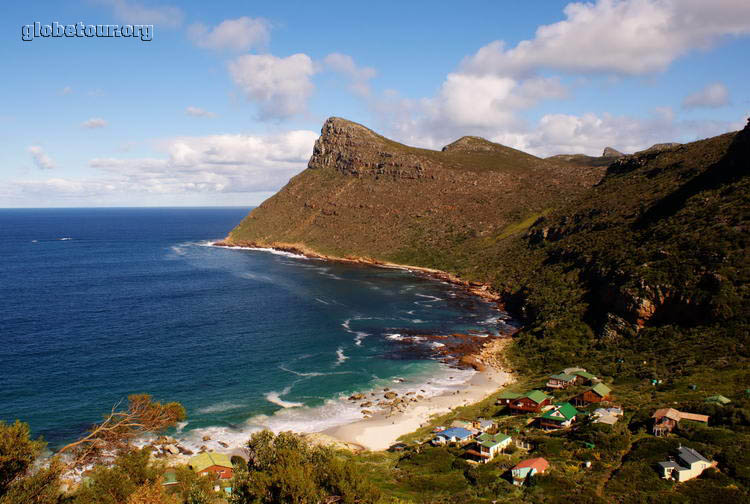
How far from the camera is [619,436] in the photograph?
40.5 meters

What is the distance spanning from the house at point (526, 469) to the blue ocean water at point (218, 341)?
22065 mm

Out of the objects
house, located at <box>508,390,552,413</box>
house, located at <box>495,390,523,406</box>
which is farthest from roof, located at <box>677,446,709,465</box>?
house, located at <box>495,390,523,406</box>

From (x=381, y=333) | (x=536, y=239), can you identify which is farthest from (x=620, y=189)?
(x=381, y=333)

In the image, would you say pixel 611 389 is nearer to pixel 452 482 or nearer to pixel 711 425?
pixel 711 425

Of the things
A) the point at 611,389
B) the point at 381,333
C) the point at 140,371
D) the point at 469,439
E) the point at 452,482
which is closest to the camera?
the point at 452,482

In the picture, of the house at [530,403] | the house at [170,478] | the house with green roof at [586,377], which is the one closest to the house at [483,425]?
the house at [530,403]

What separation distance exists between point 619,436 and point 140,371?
182 feet

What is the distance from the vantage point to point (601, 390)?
5206cm

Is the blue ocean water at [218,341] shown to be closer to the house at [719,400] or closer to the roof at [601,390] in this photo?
the roof at [601,390]

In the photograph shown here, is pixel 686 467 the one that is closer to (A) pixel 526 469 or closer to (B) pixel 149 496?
(A) pixel 526 469

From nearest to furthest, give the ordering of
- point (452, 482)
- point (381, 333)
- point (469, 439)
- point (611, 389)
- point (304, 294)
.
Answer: point (452, 482) < point (469, 439) < point (611, 389) < point (381, 333) < point (304, 294)

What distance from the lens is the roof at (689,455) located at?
33841 millimetres

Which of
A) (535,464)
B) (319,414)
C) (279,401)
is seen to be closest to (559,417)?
(535,464)

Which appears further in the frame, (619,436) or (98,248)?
(98,248)
